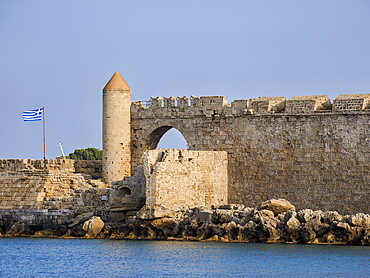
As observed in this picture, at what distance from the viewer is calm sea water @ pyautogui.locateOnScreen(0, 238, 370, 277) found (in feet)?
74.8

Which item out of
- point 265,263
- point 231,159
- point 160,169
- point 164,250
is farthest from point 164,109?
point 265,263

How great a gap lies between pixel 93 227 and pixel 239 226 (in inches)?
204

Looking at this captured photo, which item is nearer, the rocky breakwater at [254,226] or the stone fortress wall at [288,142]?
the rocky breakwater at [254,226]

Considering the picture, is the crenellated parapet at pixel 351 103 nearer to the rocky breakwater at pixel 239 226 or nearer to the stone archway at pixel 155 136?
the rocky breakwater at pixel 239 226

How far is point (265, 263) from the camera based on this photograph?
933 inches

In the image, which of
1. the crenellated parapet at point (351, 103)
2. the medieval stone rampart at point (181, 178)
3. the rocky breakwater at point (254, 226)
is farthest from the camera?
the crenellated parapet at point (351, 103)

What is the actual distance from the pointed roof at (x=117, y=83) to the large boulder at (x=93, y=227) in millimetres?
6680

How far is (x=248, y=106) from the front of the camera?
30.8 m

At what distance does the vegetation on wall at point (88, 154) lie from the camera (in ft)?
194

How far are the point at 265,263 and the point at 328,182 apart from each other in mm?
6526

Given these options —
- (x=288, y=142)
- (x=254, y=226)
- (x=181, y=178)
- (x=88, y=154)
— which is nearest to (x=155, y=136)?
(x=181, y=178)

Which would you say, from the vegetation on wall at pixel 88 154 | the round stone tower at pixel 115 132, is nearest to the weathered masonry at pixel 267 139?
the round stone tower at pixel 115 132

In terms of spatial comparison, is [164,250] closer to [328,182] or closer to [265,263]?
[265,263]

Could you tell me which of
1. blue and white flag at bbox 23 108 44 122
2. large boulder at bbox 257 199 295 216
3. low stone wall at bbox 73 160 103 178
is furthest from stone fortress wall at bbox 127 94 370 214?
blue and white flag at bbox 23 108 44 122
